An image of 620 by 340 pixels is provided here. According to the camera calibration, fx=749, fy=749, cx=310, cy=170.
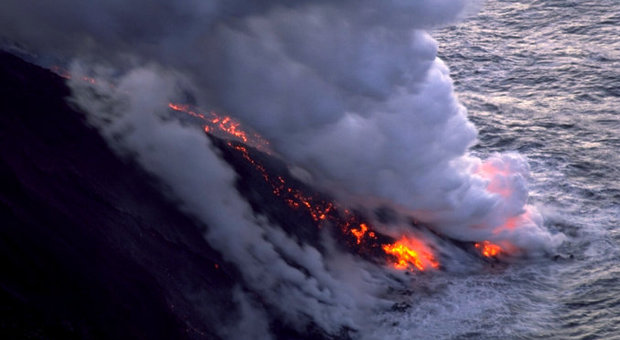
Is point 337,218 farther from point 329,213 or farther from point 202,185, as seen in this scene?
point 202,185

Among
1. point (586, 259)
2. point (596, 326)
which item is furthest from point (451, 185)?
point (596, 326)

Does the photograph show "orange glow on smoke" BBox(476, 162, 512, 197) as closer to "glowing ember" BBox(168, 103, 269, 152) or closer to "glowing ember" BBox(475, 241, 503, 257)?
"glowing ember" BBox(475, 241, 503, 257)

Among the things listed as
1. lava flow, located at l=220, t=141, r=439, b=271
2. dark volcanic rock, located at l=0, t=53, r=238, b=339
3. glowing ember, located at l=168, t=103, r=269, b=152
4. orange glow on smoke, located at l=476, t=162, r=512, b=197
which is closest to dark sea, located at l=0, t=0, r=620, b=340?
dark volcanic rock, located at l=0, t=53, r=238, b=339

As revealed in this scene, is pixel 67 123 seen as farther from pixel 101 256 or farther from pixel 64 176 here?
pixel 101 256

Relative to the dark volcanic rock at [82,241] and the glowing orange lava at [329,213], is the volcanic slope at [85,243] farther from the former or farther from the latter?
the glowing orange lava at [329,213]

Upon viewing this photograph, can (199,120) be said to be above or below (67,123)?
above

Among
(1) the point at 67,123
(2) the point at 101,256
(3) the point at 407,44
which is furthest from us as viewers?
(3) the point at 407,44

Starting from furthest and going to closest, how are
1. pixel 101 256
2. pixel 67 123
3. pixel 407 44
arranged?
pixel 407 44, pixel 67 123, pixel 101 256
